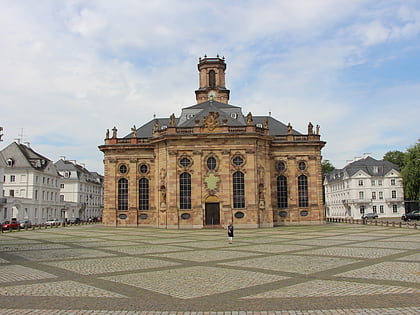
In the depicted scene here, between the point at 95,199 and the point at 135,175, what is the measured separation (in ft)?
182

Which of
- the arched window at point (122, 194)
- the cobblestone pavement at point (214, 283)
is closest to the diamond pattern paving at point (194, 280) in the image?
the cobblestone pavement at point (214, 283)

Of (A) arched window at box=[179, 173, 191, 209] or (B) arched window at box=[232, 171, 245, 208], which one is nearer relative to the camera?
(B) arched window at box=[232, 171, 245, 208]

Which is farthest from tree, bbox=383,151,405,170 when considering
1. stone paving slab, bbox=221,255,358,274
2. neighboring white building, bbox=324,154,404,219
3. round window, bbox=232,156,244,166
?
stone paving slab, bbox=221,255,358,274

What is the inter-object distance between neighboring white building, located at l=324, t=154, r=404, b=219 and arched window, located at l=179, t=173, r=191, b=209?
49.3m

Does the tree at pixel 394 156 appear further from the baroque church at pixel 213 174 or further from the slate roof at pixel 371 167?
the baroque church at pixel 213 174

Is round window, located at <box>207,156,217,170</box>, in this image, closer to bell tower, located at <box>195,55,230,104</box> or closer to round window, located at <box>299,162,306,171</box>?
round window, located at <box>299,162,306,171</box>

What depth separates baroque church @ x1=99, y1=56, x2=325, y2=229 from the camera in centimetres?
4675

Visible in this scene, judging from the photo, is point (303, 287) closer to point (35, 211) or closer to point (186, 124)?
point (186, 124)

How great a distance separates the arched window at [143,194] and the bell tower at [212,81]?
21.0 meters

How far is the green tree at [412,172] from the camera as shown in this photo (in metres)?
62.4

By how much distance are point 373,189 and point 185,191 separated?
5288 cm

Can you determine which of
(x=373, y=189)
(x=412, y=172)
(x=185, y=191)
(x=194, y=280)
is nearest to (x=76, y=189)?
(x=185, y=191)

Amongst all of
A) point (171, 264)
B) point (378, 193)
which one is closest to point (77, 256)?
point (171, 264)

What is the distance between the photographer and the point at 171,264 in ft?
54.7
